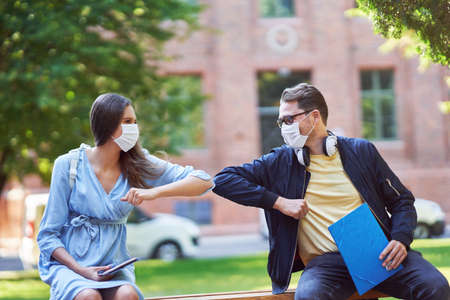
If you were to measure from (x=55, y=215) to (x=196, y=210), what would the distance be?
17.8 metres

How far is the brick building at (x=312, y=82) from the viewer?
71.8 ft

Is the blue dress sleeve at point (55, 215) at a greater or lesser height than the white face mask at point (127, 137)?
lesser

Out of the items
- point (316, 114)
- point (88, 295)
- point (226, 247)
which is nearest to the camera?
point (88, 295)

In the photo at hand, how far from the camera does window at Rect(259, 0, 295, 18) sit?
22672 millimetres

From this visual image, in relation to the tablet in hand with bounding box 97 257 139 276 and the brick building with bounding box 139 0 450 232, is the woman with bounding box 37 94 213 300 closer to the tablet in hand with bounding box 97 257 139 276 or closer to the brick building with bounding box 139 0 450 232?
the tablet in hand with bounding box 97 257 139 276

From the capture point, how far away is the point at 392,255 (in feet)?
11.9

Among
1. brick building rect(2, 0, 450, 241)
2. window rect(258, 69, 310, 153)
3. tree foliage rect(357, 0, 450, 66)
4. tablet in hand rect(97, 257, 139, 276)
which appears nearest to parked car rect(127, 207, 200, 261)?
brick building rect(2, 0, 450, 241)

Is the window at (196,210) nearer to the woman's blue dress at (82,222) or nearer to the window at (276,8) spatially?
the window at (276,8)

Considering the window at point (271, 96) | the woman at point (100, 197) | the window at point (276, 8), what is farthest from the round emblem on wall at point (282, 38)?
the woman at point (100, 197)

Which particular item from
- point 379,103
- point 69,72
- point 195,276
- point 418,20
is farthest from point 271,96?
point 418,20

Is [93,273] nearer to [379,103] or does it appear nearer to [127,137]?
[127,137]

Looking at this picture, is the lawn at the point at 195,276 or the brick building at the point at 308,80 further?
the brick building at the point at 308,80

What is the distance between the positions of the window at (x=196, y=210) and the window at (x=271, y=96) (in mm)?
3284

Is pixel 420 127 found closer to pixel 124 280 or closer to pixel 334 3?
pixel 334 3
